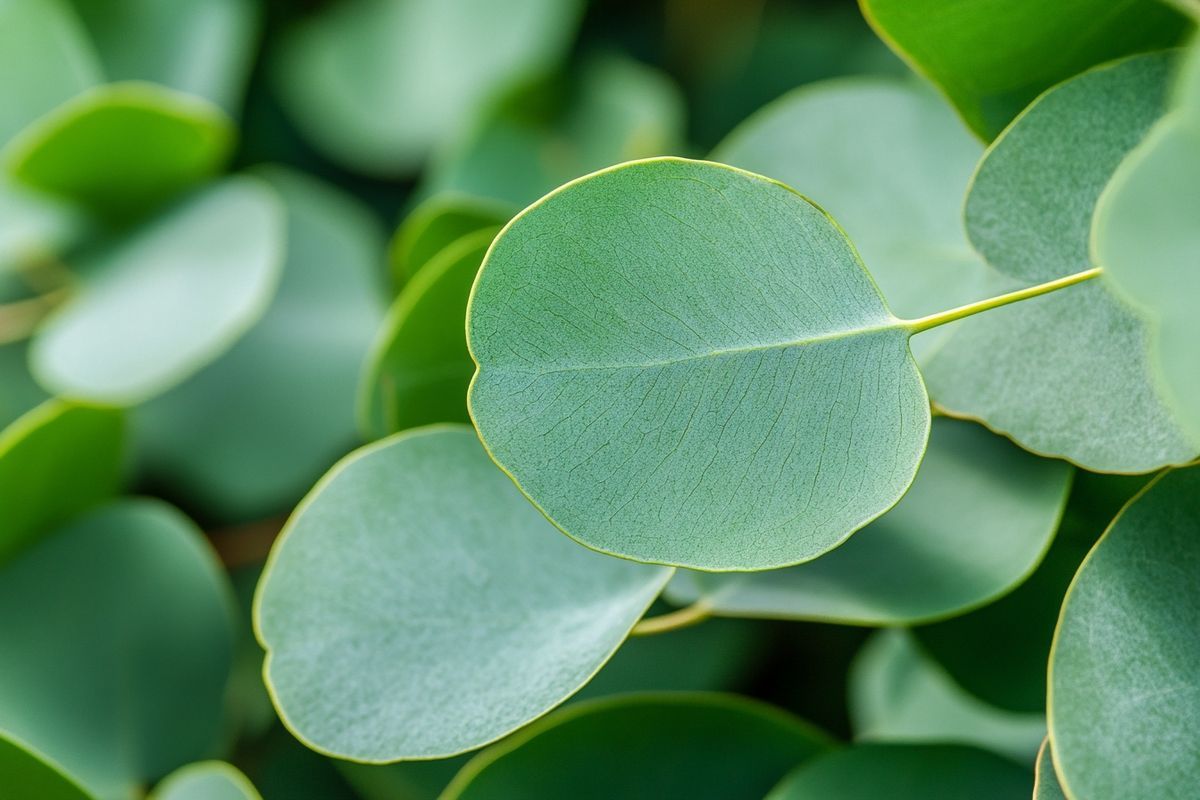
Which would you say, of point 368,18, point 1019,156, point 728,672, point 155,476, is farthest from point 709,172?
point 368,18

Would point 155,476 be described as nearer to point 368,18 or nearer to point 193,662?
point 193,662

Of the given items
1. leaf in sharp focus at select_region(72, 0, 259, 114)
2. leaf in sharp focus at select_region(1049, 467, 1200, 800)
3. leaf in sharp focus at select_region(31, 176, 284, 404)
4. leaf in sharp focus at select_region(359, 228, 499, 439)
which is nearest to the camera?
leaf in sharp focus at select_region(1049, 467, 1200, 800)

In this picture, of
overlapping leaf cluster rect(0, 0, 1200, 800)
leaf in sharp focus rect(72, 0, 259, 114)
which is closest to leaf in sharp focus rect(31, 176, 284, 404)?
overlapping leaf cluster rect(0, 0, 1200, 800)

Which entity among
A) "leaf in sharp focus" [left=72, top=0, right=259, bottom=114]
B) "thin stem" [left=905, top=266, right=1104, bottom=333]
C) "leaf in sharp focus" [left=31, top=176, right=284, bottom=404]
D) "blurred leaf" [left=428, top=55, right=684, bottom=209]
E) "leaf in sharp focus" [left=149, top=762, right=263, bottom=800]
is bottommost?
"leaf in sharp focus" [left=149, top=762, right=263, bottom=800]

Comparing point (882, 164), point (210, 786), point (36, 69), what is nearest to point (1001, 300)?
point (882, 164)

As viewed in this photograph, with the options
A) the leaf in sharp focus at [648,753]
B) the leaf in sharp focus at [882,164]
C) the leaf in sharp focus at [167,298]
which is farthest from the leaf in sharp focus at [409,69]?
the leaf in sharp focus at [648,753]

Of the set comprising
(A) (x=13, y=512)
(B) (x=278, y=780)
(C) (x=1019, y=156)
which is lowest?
(B) (x=278, y=780)

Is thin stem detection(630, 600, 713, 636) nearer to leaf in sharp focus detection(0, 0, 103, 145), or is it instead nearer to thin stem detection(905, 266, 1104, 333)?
thin stem detection(905, 266, 1104, 333)

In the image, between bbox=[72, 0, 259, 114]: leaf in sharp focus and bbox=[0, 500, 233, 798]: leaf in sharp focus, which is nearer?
bbox=[0, 500, 233, 798]: leaf in sharp focus
